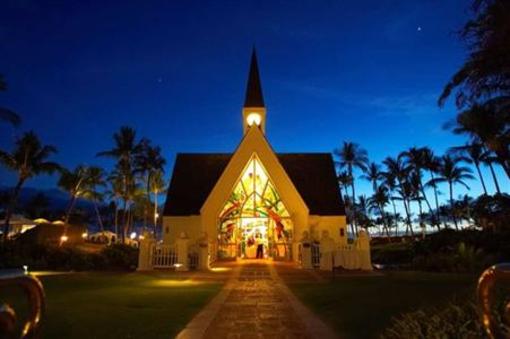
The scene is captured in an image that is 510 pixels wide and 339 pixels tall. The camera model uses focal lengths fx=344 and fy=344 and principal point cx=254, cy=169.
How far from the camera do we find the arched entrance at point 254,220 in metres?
21.3

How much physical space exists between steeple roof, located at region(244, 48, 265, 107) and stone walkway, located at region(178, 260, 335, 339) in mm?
18924

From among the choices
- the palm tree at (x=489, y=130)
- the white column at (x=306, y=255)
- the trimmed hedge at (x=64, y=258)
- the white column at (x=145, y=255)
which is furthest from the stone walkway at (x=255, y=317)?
the palm tree at (x=489, y=130)

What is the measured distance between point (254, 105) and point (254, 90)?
5.32ft

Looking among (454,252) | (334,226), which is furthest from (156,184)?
(454,252)

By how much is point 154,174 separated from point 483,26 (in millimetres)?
37030

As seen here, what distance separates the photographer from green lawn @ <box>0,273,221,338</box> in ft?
19.2

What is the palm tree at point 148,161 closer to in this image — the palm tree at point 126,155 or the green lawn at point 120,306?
the palm tree at point 126,155

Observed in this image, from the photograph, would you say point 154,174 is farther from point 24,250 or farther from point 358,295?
point 358,295

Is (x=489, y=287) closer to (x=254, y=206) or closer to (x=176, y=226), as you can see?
(x=254, y=206)

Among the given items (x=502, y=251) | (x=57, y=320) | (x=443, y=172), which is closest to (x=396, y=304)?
(x=57, y=320)

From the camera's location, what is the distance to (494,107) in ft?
75.8

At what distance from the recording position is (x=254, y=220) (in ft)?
74.8

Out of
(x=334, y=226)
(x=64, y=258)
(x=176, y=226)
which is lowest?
(x=64, y=258)

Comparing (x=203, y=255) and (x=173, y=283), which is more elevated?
(x=203, y=255)
